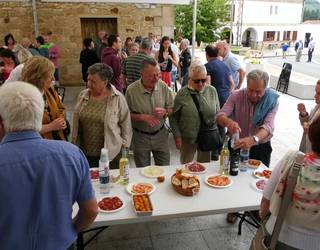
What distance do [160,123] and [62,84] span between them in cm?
750

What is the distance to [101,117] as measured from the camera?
9.30 feet

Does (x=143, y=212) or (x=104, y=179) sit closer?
(x=143, y=212)

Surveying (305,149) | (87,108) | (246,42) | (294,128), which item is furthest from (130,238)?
(246,42)

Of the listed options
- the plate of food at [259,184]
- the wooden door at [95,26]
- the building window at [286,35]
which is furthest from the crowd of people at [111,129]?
the building window at [286,35]

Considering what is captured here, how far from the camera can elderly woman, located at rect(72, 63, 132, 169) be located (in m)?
2.81

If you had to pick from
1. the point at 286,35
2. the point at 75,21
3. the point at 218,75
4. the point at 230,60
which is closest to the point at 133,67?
the point at 218,75

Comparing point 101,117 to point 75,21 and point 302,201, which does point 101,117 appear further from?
point 75,21

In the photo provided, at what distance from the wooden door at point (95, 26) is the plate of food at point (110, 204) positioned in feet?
27.6

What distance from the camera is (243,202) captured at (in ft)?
7.53

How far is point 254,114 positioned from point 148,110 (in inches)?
38.2

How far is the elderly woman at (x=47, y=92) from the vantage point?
2475 mm

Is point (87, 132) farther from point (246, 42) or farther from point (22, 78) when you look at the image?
point (246, 42)

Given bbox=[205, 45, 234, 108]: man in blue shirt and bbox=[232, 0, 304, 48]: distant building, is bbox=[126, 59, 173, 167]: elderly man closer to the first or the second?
bbox=[205, 45, 234, 108]: man in blue shirt

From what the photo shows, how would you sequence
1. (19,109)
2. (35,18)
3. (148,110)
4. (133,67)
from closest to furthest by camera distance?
1. (19,109)
2. (148,110)
3. (133,67)
4. (35,18)
